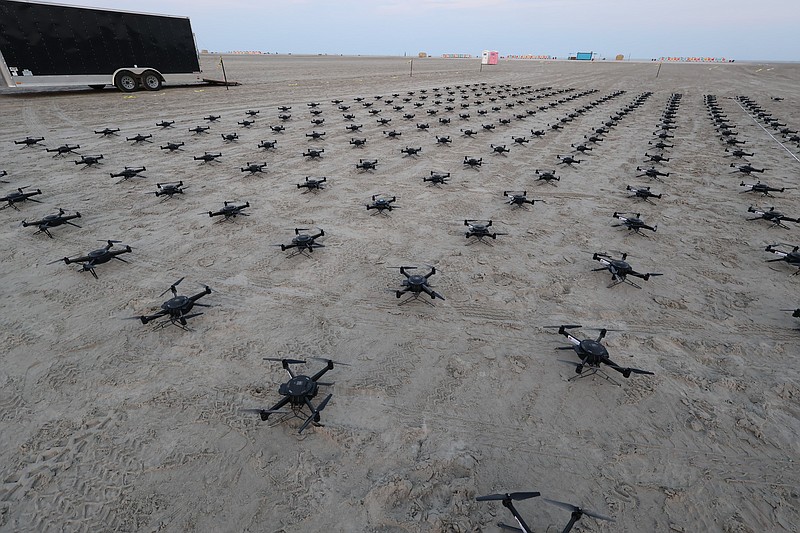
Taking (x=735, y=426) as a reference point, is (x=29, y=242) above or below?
above

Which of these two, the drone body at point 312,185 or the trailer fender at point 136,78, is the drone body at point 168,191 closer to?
the drone body at point 312,185

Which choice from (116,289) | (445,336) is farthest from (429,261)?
(116,289)

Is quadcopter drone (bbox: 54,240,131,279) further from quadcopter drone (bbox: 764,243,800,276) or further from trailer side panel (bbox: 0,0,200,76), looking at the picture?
trailer side panel (bbox: 0,0,200,76)

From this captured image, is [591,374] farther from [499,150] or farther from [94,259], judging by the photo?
[499,150]

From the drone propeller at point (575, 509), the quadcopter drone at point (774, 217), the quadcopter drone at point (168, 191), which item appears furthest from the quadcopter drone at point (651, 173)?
the quadcopter drone at point (168, 191)

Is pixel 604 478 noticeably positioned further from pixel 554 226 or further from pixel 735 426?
pixel 554 226

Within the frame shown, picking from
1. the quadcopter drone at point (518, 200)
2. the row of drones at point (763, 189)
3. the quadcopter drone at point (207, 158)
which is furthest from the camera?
the quadcopter drone at point (207, 158)

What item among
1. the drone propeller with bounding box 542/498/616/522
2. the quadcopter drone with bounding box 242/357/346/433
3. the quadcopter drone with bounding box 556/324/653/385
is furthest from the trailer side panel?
the drone propeller with bounding box 542/498/616/522
